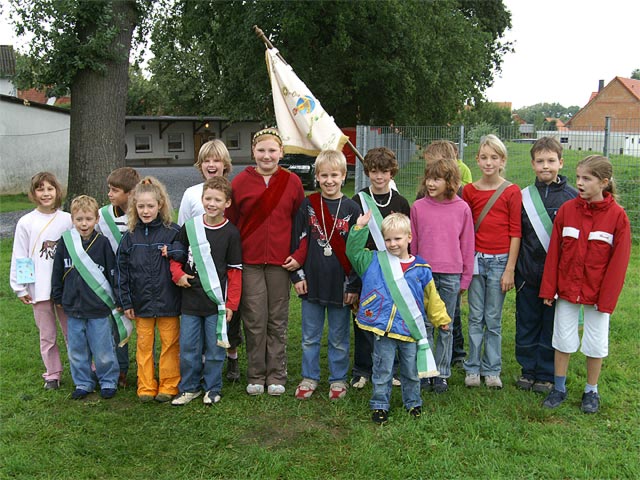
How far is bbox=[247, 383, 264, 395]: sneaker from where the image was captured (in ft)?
14.3

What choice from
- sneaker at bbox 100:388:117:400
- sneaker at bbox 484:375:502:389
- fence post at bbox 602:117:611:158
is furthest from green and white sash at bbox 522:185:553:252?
fence post at bbox 602:117:611:158

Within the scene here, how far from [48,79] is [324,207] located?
832cm

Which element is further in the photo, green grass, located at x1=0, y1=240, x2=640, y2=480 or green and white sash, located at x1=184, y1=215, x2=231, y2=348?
green and white sash, located at x1=184, y1=215, x2=231, y2=348

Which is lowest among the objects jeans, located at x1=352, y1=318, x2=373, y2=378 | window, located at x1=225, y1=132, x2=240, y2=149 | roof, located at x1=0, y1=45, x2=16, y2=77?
jeans, located at x1=352, y1=318, x2=373, y2=378

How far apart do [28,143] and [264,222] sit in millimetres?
17474

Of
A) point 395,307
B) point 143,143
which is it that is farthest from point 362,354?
point 143,143

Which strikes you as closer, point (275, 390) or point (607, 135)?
point (275, 390)

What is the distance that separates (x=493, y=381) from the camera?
442cm

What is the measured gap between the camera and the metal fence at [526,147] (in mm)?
9609

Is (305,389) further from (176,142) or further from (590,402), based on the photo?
(176,142)

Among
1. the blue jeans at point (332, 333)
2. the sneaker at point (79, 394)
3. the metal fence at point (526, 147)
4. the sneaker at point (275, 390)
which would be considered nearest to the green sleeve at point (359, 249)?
the blue jeans at point (332, 333)

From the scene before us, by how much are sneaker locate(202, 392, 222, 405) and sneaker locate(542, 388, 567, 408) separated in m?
2.28

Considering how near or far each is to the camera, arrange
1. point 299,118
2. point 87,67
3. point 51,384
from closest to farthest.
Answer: point 51,384 < point 299,118 < point 87,67

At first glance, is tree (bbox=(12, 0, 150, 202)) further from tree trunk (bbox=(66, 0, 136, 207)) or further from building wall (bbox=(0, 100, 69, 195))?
building wall (bbox=(0, 100, 69, 195))
